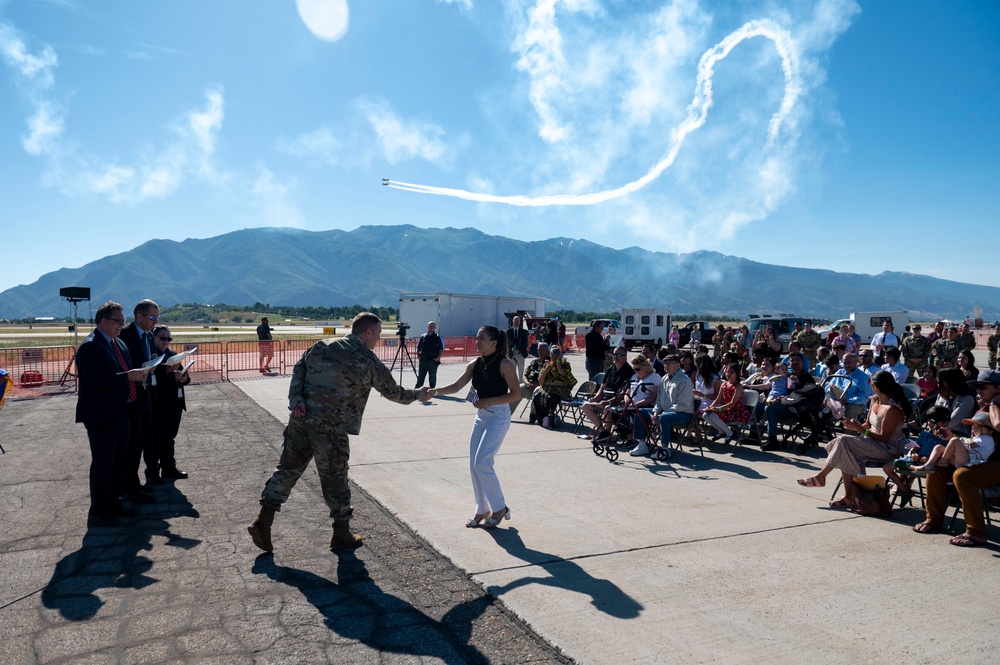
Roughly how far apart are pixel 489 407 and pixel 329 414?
1.40 m

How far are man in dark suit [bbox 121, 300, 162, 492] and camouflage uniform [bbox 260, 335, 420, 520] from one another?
214cm

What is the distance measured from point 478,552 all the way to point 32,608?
296 centimetres

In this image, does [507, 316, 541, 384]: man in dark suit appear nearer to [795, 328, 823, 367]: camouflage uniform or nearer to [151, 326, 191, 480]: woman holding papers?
[795, 328, 823, 367]: camouflage uniform

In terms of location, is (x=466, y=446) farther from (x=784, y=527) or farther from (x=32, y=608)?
(x=32, y=608)

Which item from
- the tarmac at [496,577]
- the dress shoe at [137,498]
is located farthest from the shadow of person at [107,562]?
the dress shoe at [137,498]

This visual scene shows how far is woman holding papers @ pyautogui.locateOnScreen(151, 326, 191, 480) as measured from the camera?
7.21m

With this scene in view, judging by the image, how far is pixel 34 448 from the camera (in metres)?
9.16

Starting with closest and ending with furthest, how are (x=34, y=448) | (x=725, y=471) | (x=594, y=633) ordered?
(x=594, y=633) < (x=725, y=471) < (x=34, y=448)

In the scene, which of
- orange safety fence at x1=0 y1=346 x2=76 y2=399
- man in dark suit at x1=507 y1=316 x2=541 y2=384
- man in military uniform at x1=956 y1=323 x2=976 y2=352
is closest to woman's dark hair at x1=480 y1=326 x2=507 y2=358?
man in dark suit at x1=507 y1=316 x2=541 y2=384

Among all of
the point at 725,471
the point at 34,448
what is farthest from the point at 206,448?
the point at 725,471

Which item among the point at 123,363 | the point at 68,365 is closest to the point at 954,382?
the point at 123,363

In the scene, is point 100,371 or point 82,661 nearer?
point 82,661

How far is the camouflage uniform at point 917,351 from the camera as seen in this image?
1546 cm

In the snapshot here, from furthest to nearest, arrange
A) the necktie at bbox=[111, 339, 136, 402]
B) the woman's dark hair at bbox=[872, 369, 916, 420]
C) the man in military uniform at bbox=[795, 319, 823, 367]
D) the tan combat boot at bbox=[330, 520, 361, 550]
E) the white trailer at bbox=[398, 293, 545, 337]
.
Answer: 1. the white trailer at bbox=[398, 293, 545, 337]
2. the man in military uniform at bbox=[795, 319, 823, 367]
3. the woman's dark hair at bbox=[872, 369, 916, 420]
4. the necktie at bbox=[111, 339, 136, 402]
5. the tan combat boot at bbox=[330, 520, 361, 550]
